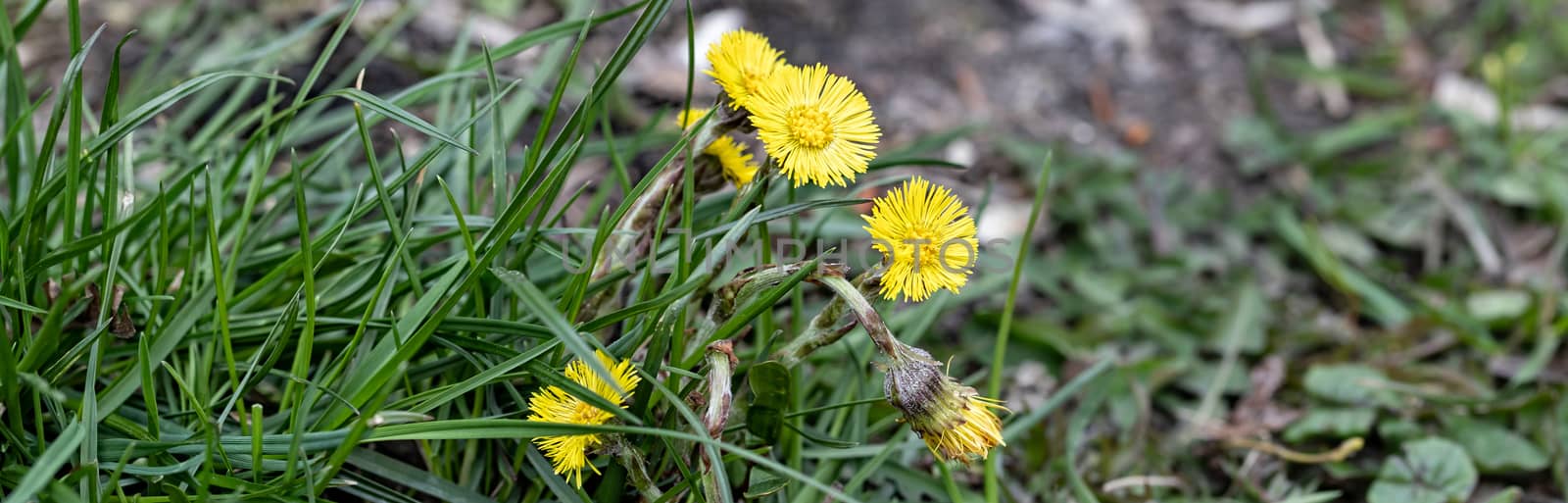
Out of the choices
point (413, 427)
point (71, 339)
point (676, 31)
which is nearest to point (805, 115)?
point (413, 427)

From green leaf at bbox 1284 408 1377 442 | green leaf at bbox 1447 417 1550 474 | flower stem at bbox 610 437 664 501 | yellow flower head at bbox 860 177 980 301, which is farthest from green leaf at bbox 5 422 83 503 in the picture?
green leaf at bbox 1447 417 1550 474

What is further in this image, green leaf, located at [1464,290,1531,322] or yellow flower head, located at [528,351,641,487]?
green leaf, located at [1464,290,1531,322]

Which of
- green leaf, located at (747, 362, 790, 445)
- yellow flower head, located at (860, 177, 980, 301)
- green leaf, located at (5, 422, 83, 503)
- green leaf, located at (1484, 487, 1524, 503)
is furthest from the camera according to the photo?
green leaf, located at (1484, 487, 1524, 503)

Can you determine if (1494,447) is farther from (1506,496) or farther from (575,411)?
(575,411)

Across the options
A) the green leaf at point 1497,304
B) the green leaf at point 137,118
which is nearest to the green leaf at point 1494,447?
the green leaf at point 1497,304

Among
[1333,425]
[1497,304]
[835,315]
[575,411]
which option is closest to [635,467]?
[575,411]

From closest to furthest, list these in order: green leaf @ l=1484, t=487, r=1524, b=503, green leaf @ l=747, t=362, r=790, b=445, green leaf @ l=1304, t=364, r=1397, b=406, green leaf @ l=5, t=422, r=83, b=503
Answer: green leaf @ l=5, t=422, r=83, b=503, green leaf @ l=747, t=362, r=790, b=445, green leaf @ l=1484, t=487, r=1524, b=503, green leaf @ l=1304, t=364, r=1397, b=406

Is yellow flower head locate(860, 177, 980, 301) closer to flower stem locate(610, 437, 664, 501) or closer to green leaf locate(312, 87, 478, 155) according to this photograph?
flower stem locate(610, 437, 664, 501)

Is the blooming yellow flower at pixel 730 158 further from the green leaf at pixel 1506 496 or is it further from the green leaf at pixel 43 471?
the green leaf at pixel 1506 496

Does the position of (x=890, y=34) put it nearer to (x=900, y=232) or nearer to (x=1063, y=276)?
(x=1063, y=276)
